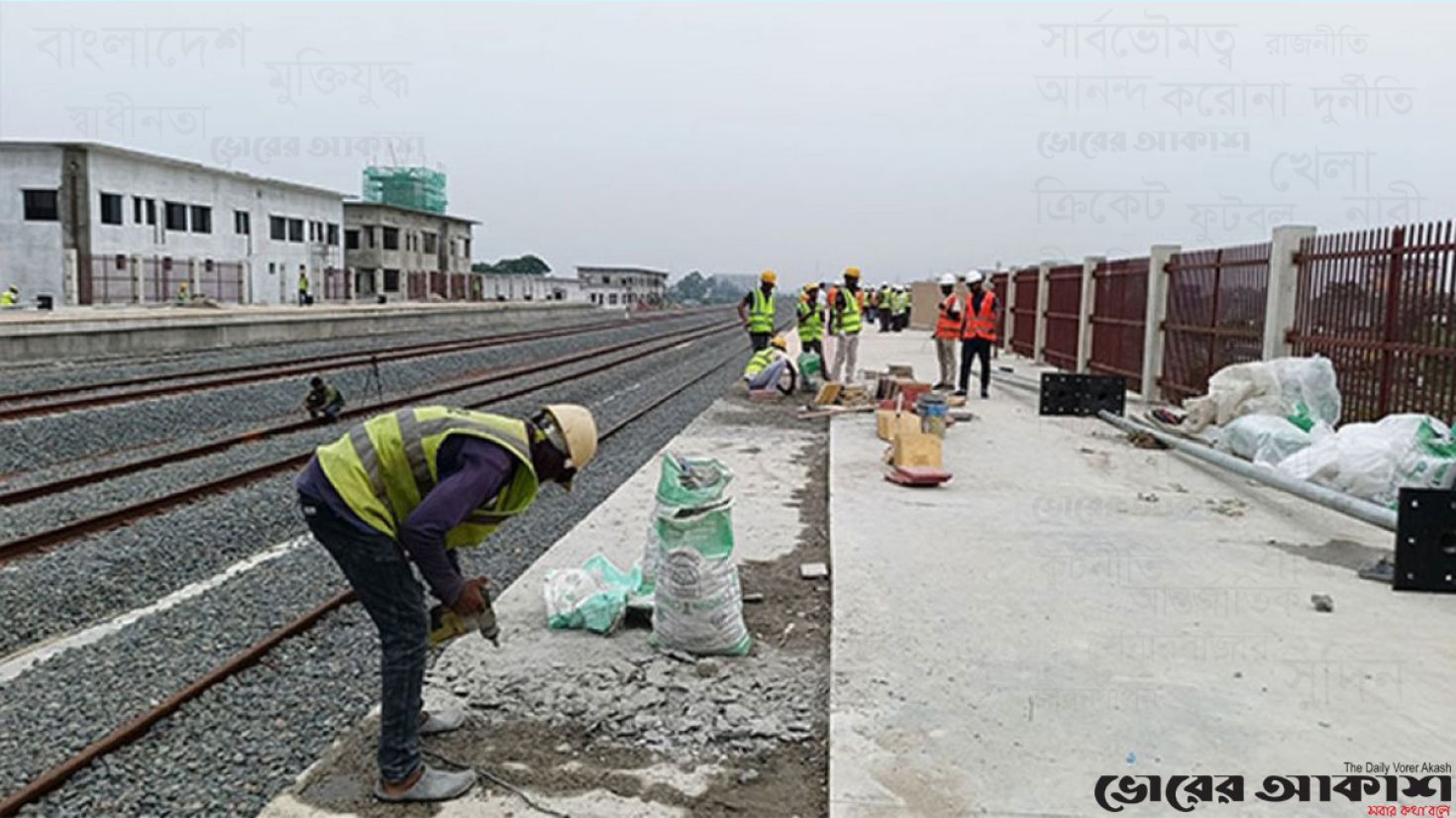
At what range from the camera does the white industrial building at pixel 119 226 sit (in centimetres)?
3912

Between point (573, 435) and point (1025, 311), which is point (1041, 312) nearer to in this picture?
point (1025, 311)

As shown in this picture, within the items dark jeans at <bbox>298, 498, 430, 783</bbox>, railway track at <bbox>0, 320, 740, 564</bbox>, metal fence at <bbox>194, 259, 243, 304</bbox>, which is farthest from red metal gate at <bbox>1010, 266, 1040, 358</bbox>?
metal fence at <bbox>194, 259, 243, 304</bbox>

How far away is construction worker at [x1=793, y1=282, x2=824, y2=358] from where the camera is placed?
1641cm

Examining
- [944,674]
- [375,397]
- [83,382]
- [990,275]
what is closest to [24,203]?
[83,382]

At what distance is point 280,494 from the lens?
8.88 meters

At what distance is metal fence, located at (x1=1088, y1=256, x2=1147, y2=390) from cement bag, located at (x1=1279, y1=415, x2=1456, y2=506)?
23.5 ft

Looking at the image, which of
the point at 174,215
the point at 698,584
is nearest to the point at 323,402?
the point at 698,584

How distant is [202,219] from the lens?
48.6 metres

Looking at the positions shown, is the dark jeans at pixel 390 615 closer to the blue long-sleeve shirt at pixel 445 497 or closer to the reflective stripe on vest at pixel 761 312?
the blue long-sleeve shirt at pixel 445 497

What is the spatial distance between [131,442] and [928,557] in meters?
9.32

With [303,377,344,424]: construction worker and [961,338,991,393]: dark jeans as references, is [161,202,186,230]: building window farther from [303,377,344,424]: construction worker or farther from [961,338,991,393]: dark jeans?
[961,338,991,393]: dark jeans

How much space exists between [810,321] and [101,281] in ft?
106

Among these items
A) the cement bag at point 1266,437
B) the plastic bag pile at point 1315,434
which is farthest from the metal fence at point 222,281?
the cement bag at point 1266,437

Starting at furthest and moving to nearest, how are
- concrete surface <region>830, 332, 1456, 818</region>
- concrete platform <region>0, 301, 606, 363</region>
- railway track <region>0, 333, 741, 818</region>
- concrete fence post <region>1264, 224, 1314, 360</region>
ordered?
1. concrete platform <region>0, 301, 606, 363</region>
2. concrete fence post <region>1264, 224, 1314, 360</region>
3. railway track <region>0, 333, 741, 818</region>
4. concrete surface <region>830, 332, 1456, 818</region>
